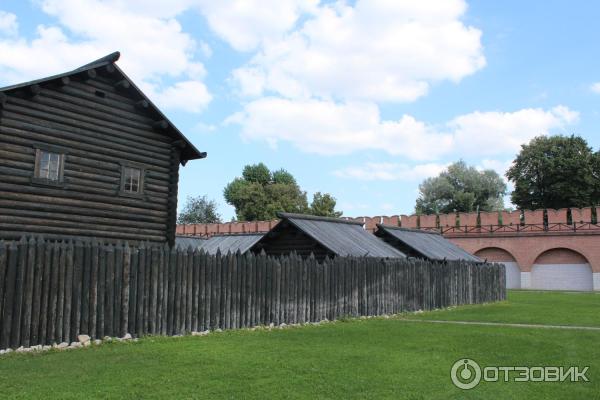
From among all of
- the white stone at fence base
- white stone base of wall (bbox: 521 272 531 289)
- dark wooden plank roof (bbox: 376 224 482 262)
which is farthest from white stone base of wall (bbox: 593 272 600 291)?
the white stone at fence base

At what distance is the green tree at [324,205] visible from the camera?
57.1 meters

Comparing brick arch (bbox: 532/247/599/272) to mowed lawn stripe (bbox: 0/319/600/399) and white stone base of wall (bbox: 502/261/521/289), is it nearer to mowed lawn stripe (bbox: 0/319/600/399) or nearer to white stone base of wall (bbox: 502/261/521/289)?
white stone base of wall (bbox: 502/261/521/289)

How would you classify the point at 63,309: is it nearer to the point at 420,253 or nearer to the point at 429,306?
A: the point at 429,306

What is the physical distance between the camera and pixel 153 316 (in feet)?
36.7

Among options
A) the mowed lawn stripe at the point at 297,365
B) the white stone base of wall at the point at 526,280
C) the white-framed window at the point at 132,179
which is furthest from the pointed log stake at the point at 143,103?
the white stone base of wall at the point at 526,280

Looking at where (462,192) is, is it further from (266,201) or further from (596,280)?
(596,280)

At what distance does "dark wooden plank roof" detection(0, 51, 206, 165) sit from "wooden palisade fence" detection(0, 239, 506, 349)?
443 cm

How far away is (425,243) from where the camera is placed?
2719 cm

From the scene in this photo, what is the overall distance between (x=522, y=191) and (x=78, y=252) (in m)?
58.4

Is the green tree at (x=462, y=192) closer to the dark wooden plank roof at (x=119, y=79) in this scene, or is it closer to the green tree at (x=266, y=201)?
the green tree at (x=266, y=201)

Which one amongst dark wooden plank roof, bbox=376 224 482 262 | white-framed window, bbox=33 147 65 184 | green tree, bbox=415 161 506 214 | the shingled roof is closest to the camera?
white-framed window, bbox=33 147 65 184

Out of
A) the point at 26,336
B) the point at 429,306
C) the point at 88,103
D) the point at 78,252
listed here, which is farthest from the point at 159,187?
the point at 429,306

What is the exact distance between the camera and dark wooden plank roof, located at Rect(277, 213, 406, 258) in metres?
19.5

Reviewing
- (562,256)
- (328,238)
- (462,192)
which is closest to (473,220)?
(562,256)
